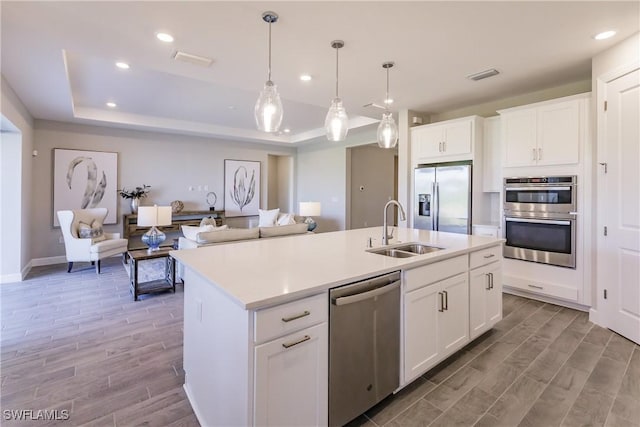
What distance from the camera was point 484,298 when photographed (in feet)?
8.68

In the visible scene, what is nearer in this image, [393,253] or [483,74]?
[393,253]

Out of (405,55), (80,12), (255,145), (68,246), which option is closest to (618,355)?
(405,55)

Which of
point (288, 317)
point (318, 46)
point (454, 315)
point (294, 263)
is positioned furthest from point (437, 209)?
point (288, 317)

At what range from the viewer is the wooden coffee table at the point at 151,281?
12.4 feet

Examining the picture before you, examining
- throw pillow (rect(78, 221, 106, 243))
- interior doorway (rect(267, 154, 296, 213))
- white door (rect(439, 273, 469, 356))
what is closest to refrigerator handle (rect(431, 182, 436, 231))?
white door (rect(439, 273, 469, 356))

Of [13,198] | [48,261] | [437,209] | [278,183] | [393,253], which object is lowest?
[48,261]

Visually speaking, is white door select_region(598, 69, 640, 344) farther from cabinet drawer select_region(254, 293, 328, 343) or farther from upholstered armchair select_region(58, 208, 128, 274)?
upholstered armchair select_region(58, 208, 128, 274)

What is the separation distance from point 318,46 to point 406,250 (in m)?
1.99

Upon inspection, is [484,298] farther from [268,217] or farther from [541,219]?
[268,217]

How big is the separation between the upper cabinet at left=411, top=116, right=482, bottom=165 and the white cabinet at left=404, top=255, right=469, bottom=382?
97.0 inches

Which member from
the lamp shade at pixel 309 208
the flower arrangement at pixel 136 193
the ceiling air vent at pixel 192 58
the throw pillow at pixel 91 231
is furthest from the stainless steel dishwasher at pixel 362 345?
the flower arrangement at pixel 136 193

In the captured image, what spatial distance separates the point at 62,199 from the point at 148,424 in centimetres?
589

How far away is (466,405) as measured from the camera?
1.89 metres

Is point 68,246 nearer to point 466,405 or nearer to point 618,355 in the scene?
point 466,405
